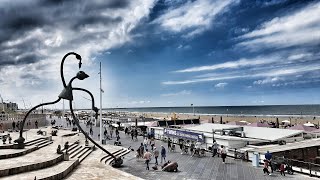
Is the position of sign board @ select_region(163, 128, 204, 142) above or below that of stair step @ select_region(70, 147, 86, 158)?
above

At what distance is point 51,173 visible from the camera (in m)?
14.4

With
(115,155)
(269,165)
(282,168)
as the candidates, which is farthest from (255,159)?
(115,155)

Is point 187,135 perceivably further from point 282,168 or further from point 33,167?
point 33,167

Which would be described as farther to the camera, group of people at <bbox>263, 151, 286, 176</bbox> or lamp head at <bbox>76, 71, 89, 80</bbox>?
lamp head at <bbox>76, 71, 89, 80</bbox>

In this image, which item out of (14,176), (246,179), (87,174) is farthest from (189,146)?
(14,176)

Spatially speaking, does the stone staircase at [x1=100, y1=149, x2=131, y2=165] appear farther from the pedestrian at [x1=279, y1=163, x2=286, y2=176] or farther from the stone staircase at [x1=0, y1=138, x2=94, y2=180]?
the pedestrian at [x1=279, y1=163, x2=286, y2=176]

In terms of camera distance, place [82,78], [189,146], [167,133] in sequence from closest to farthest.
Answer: [82,78] → [189,146] → [167,133]

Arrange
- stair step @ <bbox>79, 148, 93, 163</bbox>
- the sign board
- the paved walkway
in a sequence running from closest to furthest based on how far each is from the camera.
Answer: the paved walkway < stair step @ <bbox>79, 148, 93, 163</bbox> < the sign board

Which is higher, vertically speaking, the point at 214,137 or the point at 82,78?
the point at 82,78

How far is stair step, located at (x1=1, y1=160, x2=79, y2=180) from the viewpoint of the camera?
44.0 ft

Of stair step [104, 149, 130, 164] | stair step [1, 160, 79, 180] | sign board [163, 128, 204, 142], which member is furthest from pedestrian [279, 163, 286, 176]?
stair step [1, 160, 79, 180]

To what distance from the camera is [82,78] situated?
19.2 m

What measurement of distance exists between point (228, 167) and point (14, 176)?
12385mm

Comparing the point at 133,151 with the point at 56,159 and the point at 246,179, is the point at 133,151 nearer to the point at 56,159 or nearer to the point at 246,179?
the point at 56,159
